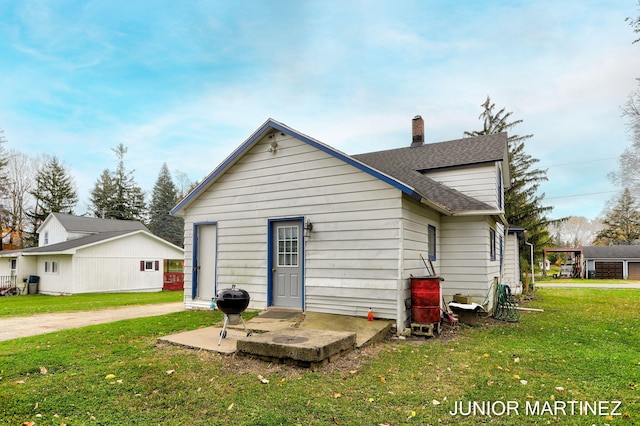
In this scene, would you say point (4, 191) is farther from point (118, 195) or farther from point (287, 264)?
point (287, 264)

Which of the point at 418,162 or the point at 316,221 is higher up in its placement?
the point at 418,162

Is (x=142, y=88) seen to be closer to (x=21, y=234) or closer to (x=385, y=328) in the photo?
(x=385, y=328)

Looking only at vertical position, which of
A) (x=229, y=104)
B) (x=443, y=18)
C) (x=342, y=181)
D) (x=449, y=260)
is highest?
(x=443, y=18)

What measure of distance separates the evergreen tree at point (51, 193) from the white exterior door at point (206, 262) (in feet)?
120

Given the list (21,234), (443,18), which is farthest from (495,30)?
(21,234)

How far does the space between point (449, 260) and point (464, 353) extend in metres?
4.69

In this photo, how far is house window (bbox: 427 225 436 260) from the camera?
902 cm

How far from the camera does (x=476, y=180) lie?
11133 mm

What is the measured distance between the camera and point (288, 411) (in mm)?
3436

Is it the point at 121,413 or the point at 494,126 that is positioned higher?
the point at 494,126

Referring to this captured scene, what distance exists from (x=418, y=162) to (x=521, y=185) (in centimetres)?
1110

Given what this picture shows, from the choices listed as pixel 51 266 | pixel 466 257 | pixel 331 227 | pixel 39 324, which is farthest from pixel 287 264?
pixel 51 266

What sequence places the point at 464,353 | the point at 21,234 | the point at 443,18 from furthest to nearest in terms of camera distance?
the point at 21,234 < the point at 443,18 < the point at 464,353

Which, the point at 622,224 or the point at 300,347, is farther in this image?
the point at 622,224
